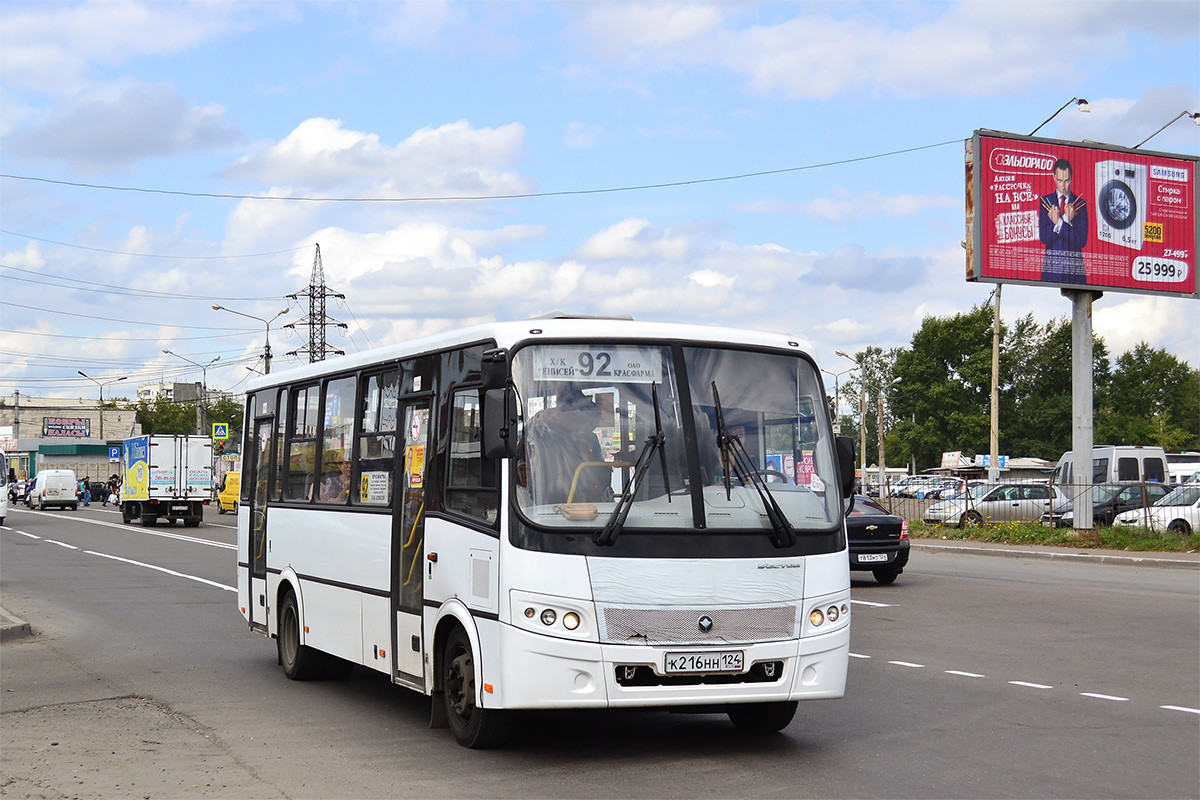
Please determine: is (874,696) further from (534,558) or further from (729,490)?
(534,558)

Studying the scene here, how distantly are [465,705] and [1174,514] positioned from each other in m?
26.3

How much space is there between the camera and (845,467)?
855 centimetres

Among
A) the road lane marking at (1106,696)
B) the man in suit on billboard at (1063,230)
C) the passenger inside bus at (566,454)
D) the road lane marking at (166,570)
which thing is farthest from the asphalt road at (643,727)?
the man in suit on billboard at (1063,230)

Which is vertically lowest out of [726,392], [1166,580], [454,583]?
[1166,580]

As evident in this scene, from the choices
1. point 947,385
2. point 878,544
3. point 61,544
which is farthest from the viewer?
point 947,385

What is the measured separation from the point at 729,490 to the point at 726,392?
24.6 inches

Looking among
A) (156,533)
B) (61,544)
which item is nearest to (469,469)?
(61,544)

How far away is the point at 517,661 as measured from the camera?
24.6ft

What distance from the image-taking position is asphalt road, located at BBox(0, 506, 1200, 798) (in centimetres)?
747

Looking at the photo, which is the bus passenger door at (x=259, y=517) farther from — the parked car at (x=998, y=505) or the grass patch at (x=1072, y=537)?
the parked car at (x=998, y=505)

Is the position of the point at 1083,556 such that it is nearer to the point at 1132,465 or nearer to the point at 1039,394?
the point at 1132,465

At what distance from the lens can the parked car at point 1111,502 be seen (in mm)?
31453

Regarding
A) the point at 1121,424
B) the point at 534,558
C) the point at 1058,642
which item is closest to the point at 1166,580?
the point at 1058,642

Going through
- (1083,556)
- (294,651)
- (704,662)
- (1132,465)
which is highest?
(1132,465)
